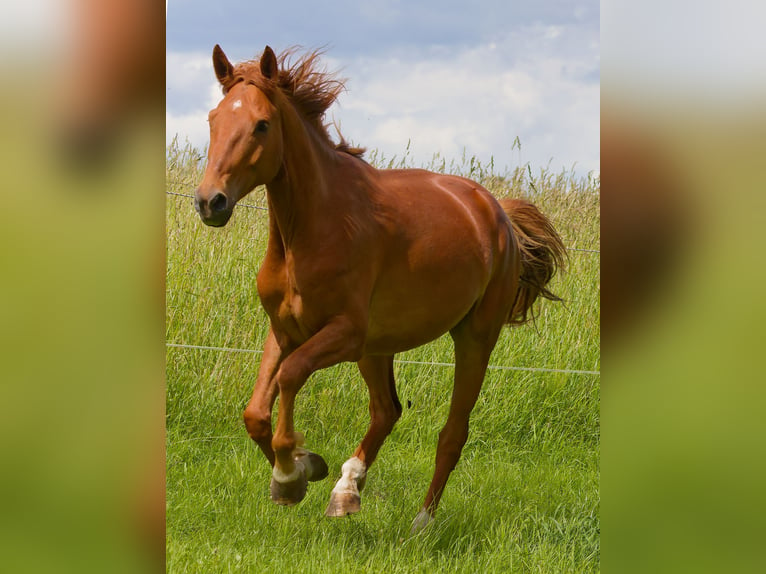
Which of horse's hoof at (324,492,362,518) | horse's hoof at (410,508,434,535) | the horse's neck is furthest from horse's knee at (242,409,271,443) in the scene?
horse's hoof at (410,508,434,535)

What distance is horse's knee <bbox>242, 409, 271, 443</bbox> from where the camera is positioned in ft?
10.8

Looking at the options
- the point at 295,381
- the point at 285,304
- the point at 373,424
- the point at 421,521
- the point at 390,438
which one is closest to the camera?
the point at 295,381

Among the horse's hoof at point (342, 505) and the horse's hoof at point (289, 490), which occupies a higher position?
the horse's hoof at point (289, 490)

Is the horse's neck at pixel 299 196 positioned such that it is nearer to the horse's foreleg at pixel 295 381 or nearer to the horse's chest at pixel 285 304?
the horse's chest at pixel 285 304

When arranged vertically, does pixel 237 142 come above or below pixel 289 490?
above

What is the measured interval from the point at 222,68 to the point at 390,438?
2.99 metres

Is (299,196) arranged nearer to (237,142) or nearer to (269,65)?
(237,142)

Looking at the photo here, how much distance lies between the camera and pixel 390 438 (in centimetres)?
536

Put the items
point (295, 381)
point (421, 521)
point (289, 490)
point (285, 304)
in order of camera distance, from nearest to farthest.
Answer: point (295, 381)
point (289, 490)
point (285, 304)
point (421, 521)

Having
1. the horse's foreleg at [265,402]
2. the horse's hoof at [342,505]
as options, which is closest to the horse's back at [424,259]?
the horse's foreleg at [265,402]

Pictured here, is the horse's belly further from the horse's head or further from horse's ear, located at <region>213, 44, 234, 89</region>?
horse's ear, located at <region>213, 44, 234, 89</region>

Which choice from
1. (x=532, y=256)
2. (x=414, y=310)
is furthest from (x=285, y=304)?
(x=532, y=256)

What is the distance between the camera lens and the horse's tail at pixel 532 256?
469 cm
